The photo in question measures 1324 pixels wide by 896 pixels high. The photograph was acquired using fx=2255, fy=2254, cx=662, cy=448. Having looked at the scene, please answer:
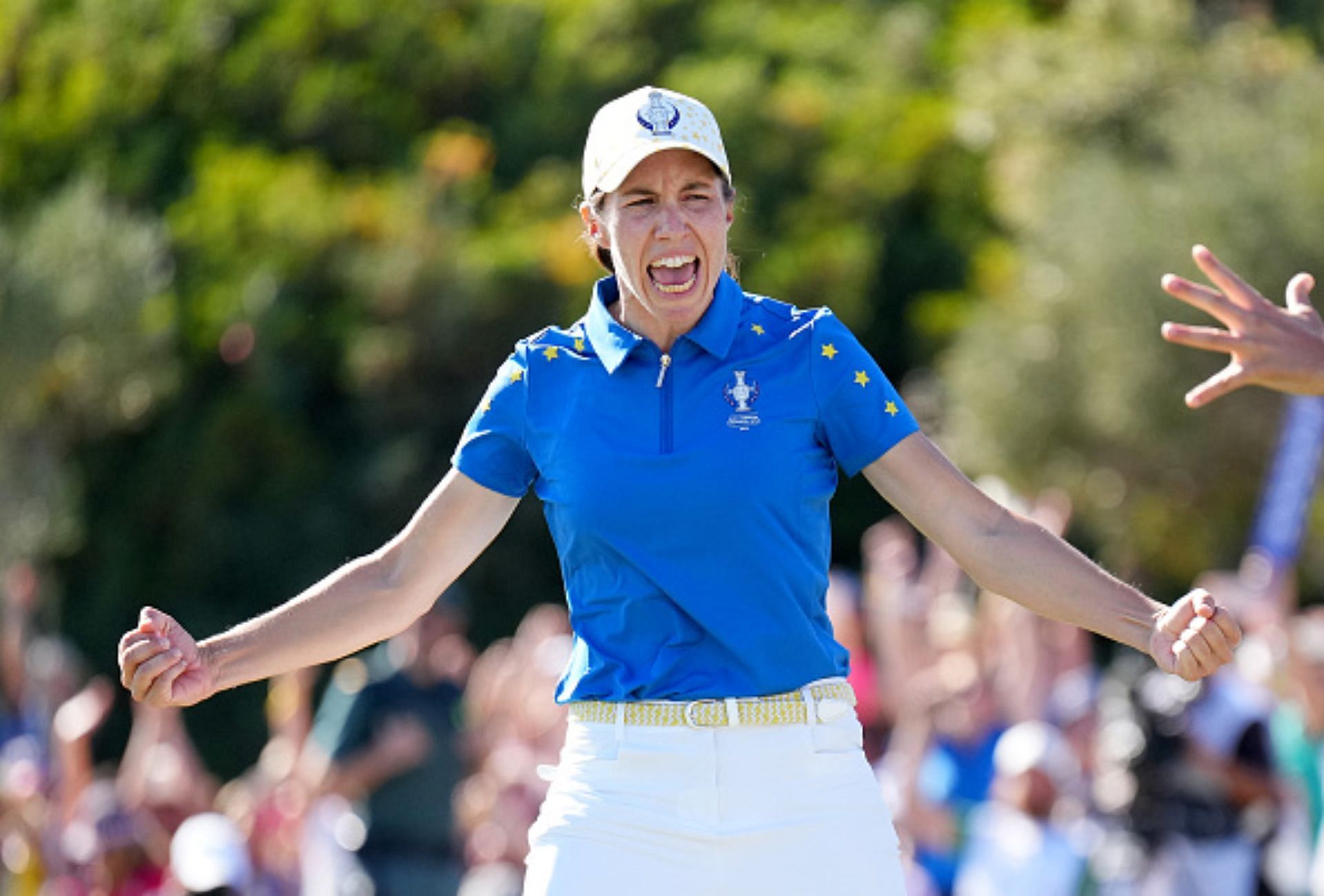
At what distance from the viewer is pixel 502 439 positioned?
187 inches

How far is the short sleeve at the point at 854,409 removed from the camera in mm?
4582

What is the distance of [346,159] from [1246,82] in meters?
9.79

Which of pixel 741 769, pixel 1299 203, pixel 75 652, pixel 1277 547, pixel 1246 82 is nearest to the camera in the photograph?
pixel 741 769

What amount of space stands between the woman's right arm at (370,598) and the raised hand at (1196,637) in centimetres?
136

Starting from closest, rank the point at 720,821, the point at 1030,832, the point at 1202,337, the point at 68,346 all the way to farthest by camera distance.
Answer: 1. the point at 720,821
2. the point at 1202,337
3. the point at 1030,832
4. the point at 68,346

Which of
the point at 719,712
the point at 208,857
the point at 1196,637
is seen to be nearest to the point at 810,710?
the point at 719,712

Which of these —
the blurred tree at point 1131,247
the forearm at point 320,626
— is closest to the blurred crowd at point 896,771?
the forearm at point 320,626

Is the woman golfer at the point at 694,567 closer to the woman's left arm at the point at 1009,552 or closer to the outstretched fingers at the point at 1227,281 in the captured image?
the woman's left arm at the point at 1009,552

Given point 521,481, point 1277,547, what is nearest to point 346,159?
point 1277,547

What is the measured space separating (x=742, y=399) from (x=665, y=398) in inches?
6.2

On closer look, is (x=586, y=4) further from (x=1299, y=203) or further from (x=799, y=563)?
(x=799, y=563)

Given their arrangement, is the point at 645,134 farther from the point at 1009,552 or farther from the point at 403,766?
the point at 403,766

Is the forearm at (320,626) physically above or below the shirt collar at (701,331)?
below

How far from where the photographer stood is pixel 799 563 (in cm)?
454
